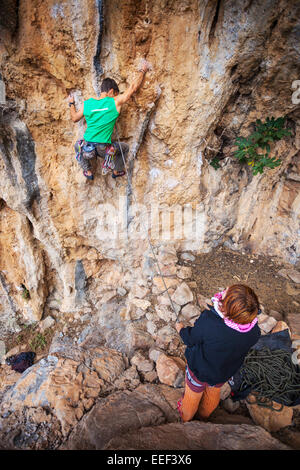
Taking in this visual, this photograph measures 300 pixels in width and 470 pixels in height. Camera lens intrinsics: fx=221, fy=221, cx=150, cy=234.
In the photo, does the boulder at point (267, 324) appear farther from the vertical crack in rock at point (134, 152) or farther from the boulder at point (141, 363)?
the vertical crack in rock at point (134, 152)

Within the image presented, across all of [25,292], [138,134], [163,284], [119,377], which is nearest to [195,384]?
[119,377]

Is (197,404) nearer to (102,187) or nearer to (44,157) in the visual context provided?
(102,187)

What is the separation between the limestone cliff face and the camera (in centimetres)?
A: 288

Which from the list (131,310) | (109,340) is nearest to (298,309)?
(131,310)

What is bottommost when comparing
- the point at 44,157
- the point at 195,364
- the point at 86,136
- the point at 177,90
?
the point at 195,364

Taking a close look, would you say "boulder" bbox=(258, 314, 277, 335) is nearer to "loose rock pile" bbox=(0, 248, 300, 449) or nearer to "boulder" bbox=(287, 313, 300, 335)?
"loose rock pile" bbox=(0, 248, 300, 449)

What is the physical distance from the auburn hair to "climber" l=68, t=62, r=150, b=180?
2806 millimetres

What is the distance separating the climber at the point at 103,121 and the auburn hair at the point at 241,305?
2806 millimetres

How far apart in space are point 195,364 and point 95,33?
4.14 meters

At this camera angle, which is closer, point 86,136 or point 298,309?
point 86,136

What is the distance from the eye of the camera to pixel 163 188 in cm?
440

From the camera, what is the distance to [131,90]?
10.0 feet

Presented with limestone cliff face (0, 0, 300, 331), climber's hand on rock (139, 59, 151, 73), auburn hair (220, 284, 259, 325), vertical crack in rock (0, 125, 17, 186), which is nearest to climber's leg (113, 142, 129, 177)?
limestone cliff face (0, 0, 300, 331)

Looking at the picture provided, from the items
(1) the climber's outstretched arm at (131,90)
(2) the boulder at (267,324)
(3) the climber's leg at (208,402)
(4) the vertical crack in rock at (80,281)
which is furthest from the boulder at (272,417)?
(1) the climber's outstretched arm at (131,90)
